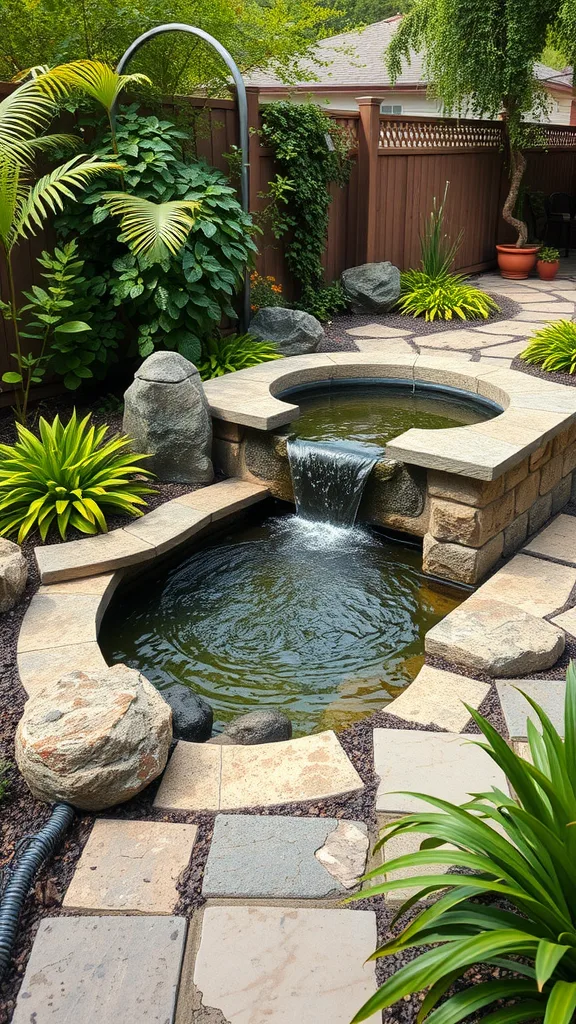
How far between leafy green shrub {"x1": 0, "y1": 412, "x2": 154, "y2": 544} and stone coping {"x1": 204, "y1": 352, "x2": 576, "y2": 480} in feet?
2.70

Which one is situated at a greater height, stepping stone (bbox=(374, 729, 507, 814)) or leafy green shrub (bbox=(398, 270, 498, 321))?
leafy green shrub (bbox=(398, 270, 498, 321))

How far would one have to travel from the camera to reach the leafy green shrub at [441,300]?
7.77 m

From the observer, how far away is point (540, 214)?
1141cm

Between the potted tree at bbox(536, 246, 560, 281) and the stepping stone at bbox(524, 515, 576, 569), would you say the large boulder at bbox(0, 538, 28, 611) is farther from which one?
the potted tree at bbox(536, 246, 560, 281)

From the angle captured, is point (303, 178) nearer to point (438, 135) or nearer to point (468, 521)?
point (438, 135)

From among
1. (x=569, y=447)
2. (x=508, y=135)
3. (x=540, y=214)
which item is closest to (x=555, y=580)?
(x=569, y=447)

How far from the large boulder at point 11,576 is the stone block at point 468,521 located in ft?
6.24

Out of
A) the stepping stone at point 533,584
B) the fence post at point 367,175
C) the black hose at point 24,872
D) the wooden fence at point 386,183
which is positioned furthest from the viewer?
the fence post at point 367,175

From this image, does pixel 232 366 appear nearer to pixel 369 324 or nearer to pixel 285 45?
pixel 369 324

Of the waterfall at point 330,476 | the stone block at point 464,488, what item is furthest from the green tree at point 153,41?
the stone block at point 464,488

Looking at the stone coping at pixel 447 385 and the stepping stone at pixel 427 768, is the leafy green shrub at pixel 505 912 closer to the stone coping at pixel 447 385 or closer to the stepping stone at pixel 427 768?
the stepping stone at pixel 427 768

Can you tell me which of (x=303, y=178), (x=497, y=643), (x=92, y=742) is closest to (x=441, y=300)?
(x=303, y=178)

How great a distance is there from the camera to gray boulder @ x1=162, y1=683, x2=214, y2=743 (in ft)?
9.25

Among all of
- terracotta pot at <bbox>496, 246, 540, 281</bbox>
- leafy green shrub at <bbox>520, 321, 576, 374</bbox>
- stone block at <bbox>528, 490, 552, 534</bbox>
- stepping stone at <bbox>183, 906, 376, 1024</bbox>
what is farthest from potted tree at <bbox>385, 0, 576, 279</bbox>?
stepping stone at <bbox>183, 906, 376, 1024</bbox>
